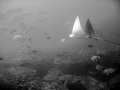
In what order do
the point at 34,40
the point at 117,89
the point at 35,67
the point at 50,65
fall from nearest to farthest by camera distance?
the point at 117,89 → the point at 35,67 → the point at 50,65 → the point at 34,40

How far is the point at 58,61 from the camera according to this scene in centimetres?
1070

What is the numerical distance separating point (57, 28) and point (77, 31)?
87.5 feet

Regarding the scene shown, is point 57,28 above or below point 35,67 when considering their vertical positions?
above

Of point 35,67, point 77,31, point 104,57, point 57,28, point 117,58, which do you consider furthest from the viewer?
point 57,28

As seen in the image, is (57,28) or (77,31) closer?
(77,31)

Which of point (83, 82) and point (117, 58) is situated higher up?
point (117, 58)

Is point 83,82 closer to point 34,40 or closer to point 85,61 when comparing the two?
point 85,61

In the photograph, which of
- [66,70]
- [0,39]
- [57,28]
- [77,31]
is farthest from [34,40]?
[77,31]

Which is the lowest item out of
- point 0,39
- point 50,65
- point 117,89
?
point 117,89

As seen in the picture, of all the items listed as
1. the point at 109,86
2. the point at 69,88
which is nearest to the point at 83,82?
the point at 69,88

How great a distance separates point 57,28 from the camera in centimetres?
3281

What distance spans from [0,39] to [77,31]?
34.8 meters

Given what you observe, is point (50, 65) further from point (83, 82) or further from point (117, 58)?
point (117, 58)

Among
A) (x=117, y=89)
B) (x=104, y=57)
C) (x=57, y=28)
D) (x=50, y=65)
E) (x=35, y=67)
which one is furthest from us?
(x=57, y=28)
